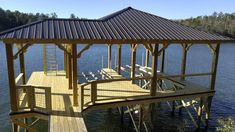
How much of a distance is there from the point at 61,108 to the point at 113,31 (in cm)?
415

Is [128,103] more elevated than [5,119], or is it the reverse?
[128,103]

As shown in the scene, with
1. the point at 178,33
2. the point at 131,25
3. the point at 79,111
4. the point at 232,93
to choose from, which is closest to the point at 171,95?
the point at 178,33

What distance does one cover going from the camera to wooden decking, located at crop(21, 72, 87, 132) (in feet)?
27.5

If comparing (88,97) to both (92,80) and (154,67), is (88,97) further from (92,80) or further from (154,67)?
(154,67)

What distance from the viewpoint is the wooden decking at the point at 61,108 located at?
8.39 m

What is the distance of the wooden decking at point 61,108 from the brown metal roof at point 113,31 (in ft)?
9.60

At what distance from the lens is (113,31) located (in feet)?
36.1

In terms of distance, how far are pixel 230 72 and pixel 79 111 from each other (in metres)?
27.4

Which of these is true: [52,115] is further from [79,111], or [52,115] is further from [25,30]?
[25,30]

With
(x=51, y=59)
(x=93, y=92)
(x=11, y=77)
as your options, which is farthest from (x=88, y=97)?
(x=51, y=59)

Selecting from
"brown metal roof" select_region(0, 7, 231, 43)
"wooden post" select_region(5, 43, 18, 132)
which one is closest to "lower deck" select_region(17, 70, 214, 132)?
"wooden post" select_region(5, 43, 18, 132)

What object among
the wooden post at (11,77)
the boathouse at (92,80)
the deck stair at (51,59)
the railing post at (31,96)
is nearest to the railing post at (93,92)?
the boathouse at (92,80)

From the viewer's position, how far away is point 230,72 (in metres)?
31.6

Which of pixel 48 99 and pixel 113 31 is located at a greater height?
pixel 113 31
